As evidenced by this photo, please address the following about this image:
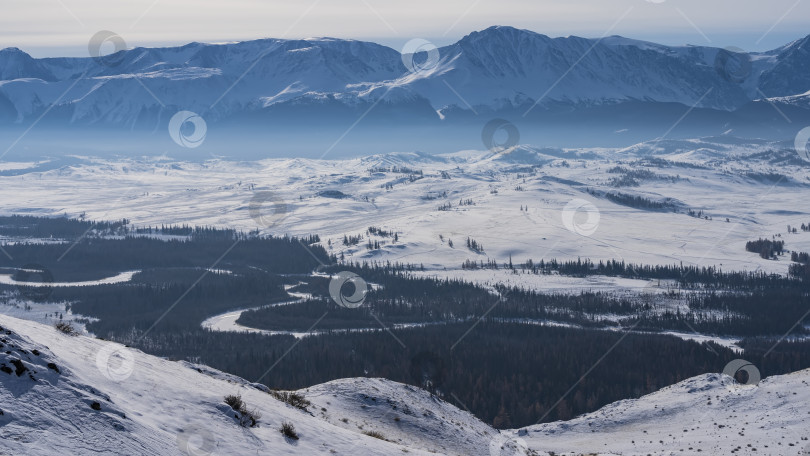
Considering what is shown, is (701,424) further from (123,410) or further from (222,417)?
(123,410)

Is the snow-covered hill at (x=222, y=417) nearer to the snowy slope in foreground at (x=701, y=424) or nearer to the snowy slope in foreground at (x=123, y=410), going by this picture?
the snowy slope in foreground at (x=123, y=410)

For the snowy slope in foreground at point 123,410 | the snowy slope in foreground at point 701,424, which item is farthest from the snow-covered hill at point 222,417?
the snowy slope in foreground at point 701,424

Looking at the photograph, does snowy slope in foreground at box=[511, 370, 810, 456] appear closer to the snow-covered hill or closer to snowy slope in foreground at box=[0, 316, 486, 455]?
the snow-covered hill

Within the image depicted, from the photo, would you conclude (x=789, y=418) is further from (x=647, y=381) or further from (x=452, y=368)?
(x=452, y=368)

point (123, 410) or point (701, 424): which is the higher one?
point (123, 410)

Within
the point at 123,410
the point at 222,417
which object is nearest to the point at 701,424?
the point at 222,417
